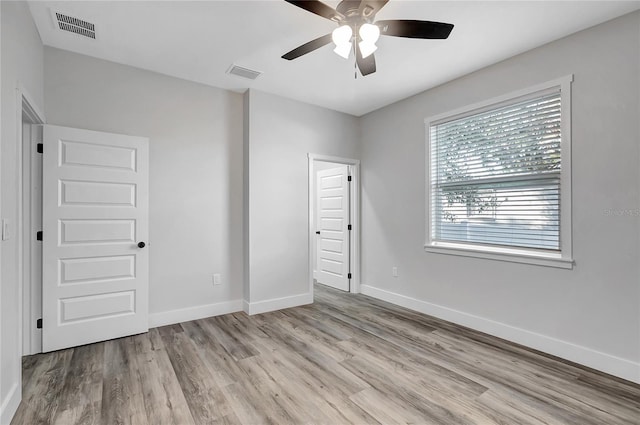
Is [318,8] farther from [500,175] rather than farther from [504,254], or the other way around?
[504,254]

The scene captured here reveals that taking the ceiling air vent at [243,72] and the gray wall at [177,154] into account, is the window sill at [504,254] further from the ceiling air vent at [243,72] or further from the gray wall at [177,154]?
the ceiling air vent at [243,72]

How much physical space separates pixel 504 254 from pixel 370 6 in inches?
99.4

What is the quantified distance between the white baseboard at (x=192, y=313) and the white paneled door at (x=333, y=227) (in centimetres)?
180

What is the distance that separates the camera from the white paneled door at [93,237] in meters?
2.81

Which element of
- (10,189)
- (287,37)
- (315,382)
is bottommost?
(315,382)

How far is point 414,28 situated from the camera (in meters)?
2.01

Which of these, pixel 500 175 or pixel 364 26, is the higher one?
pixel 364 26

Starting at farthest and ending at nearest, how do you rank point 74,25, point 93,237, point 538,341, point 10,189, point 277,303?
point 277,303 < point 93,237 < point 538,341 < point 74,25 < point 10,189

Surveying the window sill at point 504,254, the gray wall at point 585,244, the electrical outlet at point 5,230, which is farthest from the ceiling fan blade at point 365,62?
the electrical outlet at point 5,230

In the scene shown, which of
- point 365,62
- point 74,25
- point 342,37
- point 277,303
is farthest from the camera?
point 277,303

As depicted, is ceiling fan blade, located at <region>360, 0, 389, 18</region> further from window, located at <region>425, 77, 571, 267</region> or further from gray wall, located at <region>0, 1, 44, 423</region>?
gray wall, located at <region>0, 1, 44, 423</region>

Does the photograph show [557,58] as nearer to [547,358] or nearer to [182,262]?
[547,358]

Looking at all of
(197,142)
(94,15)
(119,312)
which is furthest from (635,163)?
(119,312)

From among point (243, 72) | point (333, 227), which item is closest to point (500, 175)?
point (333, 227)
